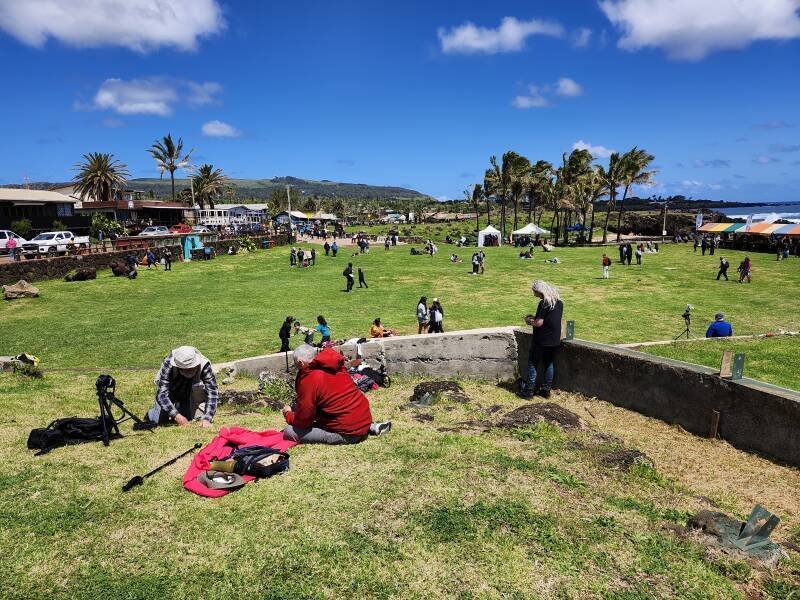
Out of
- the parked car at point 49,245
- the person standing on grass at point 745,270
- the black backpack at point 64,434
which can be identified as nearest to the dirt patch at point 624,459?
the black backpack at point 64,434

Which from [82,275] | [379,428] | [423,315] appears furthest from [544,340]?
[82,275]

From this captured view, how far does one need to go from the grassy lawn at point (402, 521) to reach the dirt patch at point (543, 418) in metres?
0.29

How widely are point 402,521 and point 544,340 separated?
174 inches

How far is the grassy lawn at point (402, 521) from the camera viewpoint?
355 centimetres

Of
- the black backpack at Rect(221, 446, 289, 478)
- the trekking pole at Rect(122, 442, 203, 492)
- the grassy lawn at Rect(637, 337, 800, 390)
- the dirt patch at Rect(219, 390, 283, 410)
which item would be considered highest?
the black backpack at Rect(221, 446, 289, 478)

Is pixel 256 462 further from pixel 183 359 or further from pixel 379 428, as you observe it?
pixel 183 359

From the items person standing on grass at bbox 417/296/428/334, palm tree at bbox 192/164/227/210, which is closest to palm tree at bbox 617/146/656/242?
person standing on grass at bbox 417/296/428/334

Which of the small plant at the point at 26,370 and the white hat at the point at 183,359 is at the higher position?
the white hat at the point at 183,359

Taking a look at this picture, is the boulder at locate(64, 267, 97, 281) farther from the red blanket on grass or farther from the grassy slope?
the red blanket on grass

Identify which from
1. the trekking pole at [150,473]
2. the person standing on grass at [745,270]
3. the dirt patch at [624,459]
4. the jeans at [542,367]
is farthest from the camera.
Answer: the person standing on grass at [745,270]

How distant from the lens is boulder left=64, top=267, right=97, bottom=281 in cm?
2885

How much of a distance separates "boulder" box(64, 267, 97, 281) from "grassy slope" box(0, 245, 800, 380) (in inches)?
23.7

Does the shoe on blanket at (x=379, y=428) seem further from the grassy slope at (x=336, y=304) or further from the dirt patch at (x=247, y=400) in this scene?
the grassy slope at (x=336, y=304)

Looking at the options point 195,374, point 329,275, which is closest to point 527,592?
point 195,374
